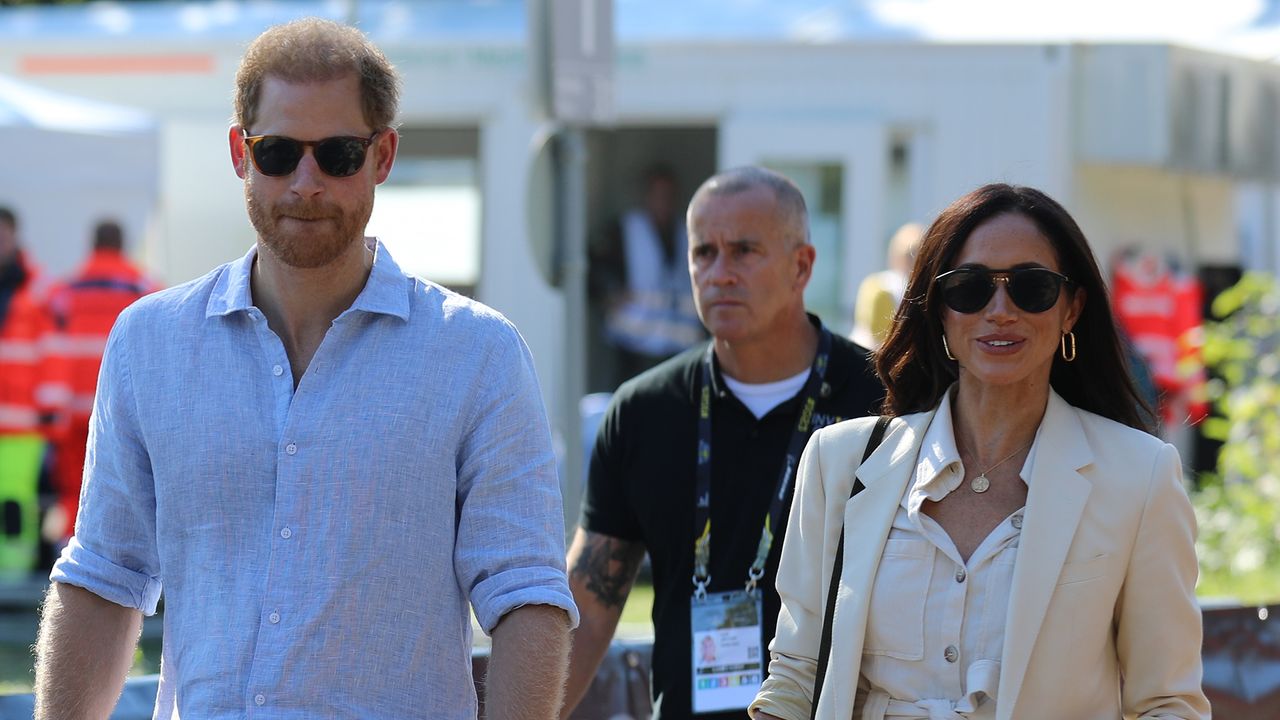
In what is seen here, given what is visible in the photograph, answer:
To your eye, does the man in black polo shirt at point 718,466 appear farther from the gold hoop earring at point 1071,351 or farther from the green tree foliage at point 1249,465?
the green tree foliage at point 1249,465

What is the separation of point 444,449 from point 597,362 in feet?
38.9

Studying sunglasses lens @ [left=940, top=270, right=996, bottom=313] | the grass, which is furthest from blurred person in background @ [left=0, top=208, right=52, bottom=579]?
sunglasses lens @ [left=940, top=270, right=996, bottom=313]

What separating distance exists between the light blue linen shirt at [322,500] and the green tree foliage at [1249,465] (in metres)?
6.26

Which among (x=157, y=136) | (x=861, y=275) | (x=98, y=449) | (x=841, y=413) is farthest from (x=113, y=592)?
(x=861, y=275)

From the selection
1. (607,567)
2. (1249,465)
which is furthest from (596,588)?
(1249,465)

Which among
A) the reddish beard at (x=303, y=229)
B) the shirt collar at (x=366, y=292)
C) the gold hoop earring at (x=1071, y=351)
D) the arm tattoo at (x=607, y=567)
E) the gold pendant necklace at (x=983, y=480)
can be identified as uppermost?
the reddish beard at (x=303, y=229)

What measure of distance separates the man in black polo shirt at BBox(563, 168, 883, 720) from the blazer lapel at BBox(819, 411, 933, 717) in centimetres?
80

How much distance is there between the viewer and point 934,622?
10.2 ft

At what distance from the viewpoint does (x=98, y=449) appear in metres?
3.09

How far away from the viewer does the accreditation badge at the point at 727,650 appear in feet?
13.4

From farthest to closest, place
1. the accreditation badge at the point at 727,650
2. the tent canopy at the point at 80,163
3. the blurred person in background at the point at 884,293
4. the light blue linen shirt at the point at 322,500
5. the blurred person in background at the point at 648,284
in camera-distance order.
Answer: the blurred person in background at the point at 648,284
the tent canopy at the point at 80,163
the blurred person in background at the point at 884,293
the accreditation badge at the point at 727,650
the light blue linen shirt at the point at 322,500

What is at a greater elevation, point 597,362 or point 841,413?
point 841,413

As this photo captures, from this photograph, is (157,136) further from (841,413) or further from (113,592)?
(113,592)

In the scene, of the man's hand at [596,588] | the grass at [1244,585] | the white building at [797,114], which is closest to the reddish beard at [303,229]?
the man's hand at [596,588]
